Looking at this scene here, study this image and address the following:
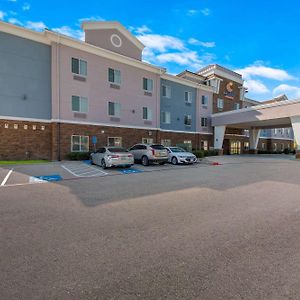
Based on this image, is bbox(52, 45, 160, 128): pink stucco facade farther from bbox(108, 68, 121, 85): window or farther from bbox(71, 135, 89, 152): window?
bbox(71, 135, 89, 152): window

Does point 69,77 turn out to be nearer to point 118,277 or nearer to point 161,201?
point 161,201

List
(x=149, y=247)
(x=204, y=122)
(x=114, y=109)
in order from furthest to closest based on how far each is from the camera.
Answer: (x=204, y=122) → (x=114, y=109) → (x=149, y=247)

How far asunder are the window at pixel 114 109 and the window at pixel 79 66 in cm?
386

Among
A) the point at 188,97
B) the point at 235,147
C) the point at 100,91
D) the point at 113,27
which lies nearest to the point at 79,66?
the point at 100,91

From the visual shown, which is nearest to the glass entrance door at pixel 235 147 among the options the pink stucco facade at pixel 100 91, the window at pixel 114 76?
the pink stucco facade at pixel 100 91

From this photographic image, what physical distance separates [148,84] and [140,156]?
39.0 ft

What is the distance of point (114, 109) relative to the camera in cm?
2245

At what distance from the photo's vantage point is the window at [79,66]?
19781 millimetres

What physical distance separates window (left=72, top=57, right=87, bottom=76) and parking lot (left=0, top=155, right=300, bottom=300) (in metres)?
16.0

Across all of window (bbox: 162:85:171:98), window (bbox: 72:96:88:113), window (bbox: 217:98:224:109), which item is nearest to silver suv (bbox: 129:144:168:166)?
window (bbox: 72:96:88:113)

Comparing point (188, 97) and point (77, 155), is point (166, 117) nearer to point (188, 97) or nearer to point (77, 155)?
point (188, 97)

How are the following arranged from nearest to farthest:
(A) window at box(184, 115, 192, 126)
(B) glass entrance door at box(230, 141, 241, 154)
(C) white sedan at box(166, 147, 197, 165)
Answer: (C) white sedan at box(166, 147, 197, 165) < (A) window at box(184, 115, 192, 126) < (B) glass entrance door at box(230, 141, 241, 154)

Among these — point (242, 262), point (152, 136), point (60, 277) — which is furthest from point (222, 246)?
point (152, 136)

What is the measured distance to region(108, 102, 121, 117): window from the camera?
72.8 feet
